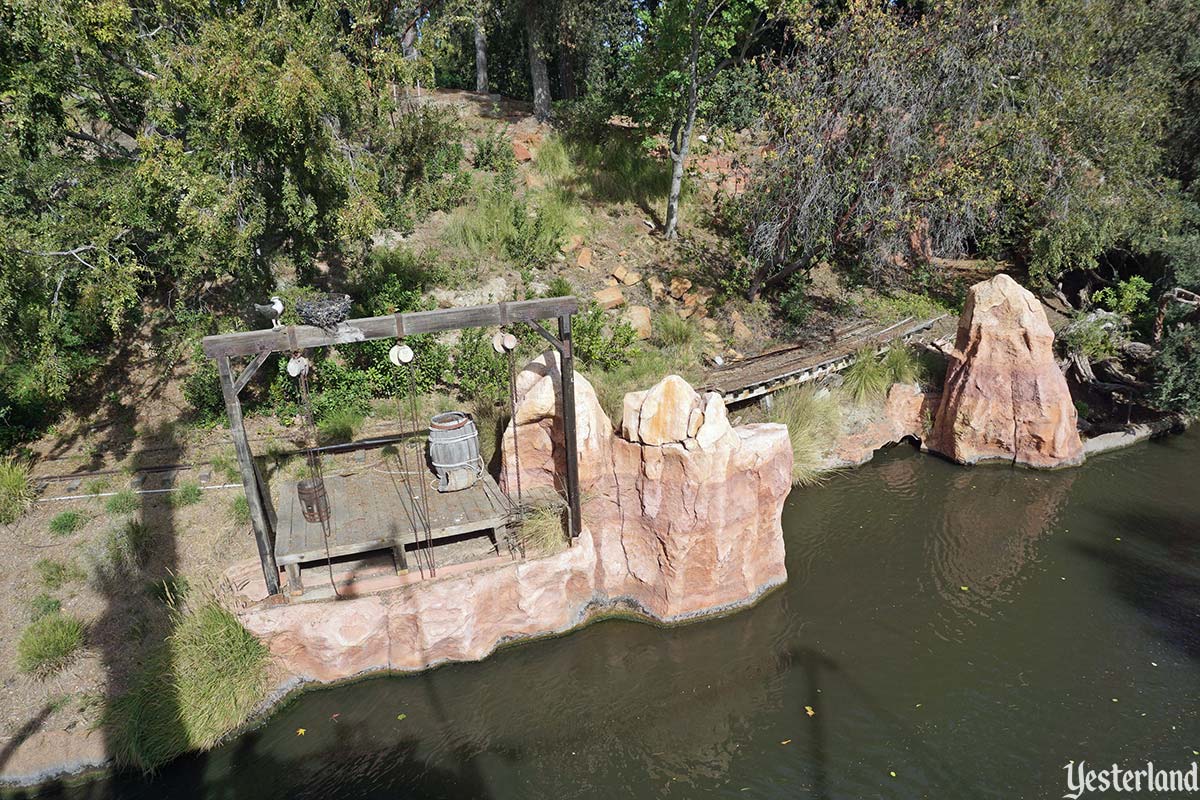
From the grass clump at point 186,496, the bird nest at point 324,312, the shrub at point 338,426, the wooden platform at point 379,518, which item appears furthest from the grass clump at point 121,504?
the bird nest at point 324,312

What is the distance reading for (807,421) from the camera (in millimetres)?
12164

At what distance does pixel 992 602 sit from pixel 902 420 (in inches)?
194

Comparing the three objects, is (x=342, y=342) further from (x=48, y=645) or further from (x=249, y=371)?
(x=48, y=645)

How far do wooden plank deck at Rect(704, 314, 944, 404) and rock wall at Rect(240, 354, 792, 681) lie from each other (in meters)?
4.22

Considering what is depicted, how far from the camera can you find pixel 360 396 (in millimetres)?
12062

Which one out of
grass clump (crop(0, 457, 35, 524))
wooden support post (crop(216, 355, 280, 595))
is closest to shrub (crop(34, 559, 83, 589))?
grass clump (crop(0, 457, 35, 524))

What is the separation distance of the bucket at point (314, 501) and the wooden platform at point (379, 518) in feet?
0.42

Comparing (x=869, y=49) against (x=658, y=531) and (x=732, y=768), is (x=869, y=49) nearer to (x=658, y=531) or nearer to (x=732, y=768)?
(x=658, y=531)

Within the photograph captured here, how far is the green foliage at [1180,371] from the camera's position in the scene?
1208 centimetres


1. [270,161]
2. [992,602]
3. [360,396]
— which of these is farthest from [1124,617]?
[270,161]

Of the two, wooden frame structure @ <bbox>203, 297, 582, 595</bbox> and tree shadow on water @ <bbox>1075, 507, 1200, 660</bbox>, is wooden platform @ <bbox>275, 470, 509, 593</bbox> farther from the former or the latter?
tree shadow on water @ <bbox>1075, 507, 1200, 660</bbox>

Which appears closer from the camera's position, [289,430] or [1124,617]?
[1124,617]

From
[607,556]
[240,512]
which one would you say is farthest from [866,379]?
[240,512]

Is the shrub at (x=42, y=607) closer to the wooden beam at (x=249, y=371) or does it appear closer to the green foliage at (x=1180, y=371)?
the wooden beam at (x=249, y=371)
